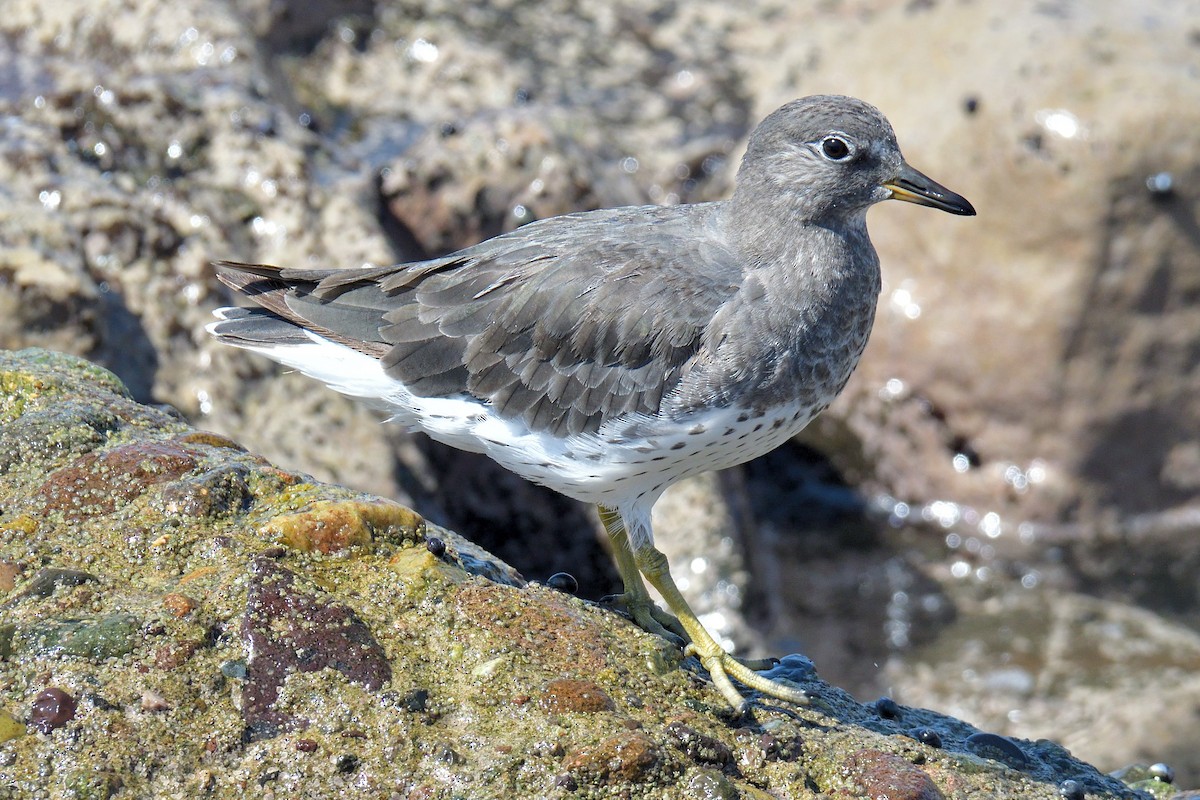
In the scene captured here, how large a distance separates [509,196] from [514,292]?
328 cm

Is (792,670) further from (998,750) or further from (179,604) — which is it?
(179,604)

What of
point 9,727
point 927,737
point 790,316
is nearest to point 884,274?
point 790,316

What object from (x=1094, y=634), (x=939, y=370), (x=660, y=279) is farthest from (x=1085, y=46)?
(x=660, y=279)

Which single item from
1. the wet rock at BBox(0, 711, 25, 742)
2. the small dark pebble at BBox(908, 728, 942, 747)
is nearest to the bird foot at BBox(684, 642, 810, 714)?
the small dark pebble at BBox(908, 728, 942, 747)

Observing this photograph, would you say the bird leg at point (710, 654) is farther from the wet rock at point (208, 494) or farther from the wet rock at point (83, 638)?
the wet rock at point (83, 638)

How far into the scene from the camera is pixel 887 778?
14.5 feet

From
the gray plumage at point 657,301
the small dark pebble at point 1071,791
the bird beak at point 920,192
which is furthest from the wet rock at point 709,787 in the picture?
the bird beak at point 920,192

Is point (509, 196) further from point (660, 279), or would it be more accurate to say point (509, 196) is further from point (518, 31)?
point (518, 31)

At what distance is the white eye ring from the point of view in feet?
18.4

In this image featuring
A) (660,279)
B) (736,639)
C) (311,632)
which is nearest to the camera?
(311,632)

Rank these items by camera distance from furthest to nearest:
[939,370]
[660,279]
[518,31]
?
[518,31] < [939,370] < [660,279]

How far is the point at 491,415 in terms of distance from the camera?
18.3 feet

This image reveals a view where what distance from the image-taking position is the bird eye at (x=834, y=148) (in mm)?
5605

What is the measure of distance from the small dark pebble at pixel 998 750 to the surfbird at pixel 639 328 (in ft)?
2.51
